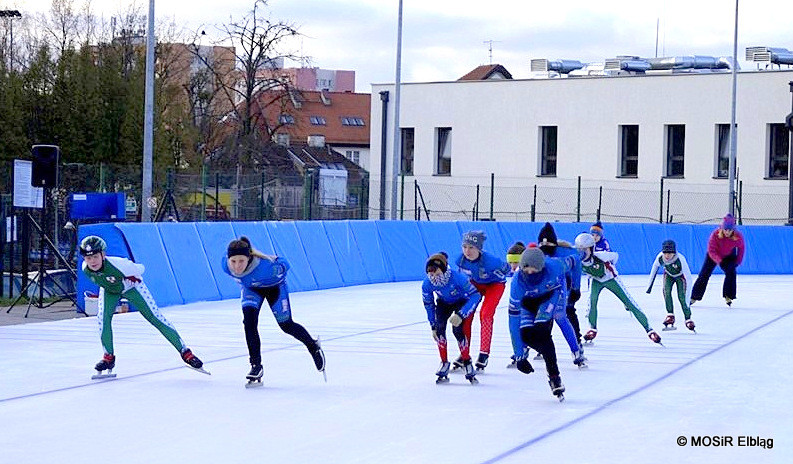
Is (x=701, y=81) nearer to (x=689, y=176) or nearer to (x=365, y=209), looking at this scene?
(x=689, y=176)

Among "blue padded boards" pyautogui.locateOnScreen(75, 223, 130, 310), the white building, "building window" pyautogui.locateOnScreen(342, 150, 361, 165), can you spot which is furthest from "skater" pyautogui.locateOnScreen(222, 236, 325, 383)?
"building window" pyautogui.locateOnScreen(342, 150, 361, 165)

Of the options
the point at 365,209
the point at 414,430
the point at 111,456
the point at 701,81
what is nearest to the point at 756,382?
the point at 414,430

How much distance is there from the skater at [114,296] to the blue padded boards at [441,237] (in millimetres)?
18800

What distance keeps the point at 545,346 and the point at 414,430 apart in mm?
1964

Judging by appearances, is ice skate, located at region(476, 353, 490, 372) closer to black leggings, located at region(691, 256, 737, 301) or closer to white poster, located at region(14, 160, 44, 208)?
black leggings, located at region(691, 256, 737, 301)

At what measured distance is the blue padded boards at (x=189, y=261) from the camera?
901 inches

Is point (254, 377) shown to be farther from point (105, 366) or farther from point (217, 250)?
point (217, 250)

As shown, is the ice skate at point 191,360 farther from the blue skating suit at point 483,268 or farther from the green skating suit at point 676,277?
the green skating suit at point 676,277

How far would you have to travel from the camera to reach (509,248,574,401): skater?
1215 cm

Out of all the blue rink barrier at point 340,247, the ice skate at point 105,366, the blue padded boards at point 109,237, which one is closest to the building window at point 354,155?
the blue rink barrier at point 340,247

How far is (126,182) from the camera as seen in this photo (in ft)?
118

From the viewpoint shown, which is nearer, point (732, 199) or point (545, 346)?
point (545, 346)

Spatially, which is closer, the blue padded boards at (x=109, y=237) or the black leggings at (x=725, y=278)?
the blue padded boards at (x=109, y=237)

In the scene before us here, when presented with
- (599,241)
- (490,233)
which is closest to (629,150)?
(490,233)
